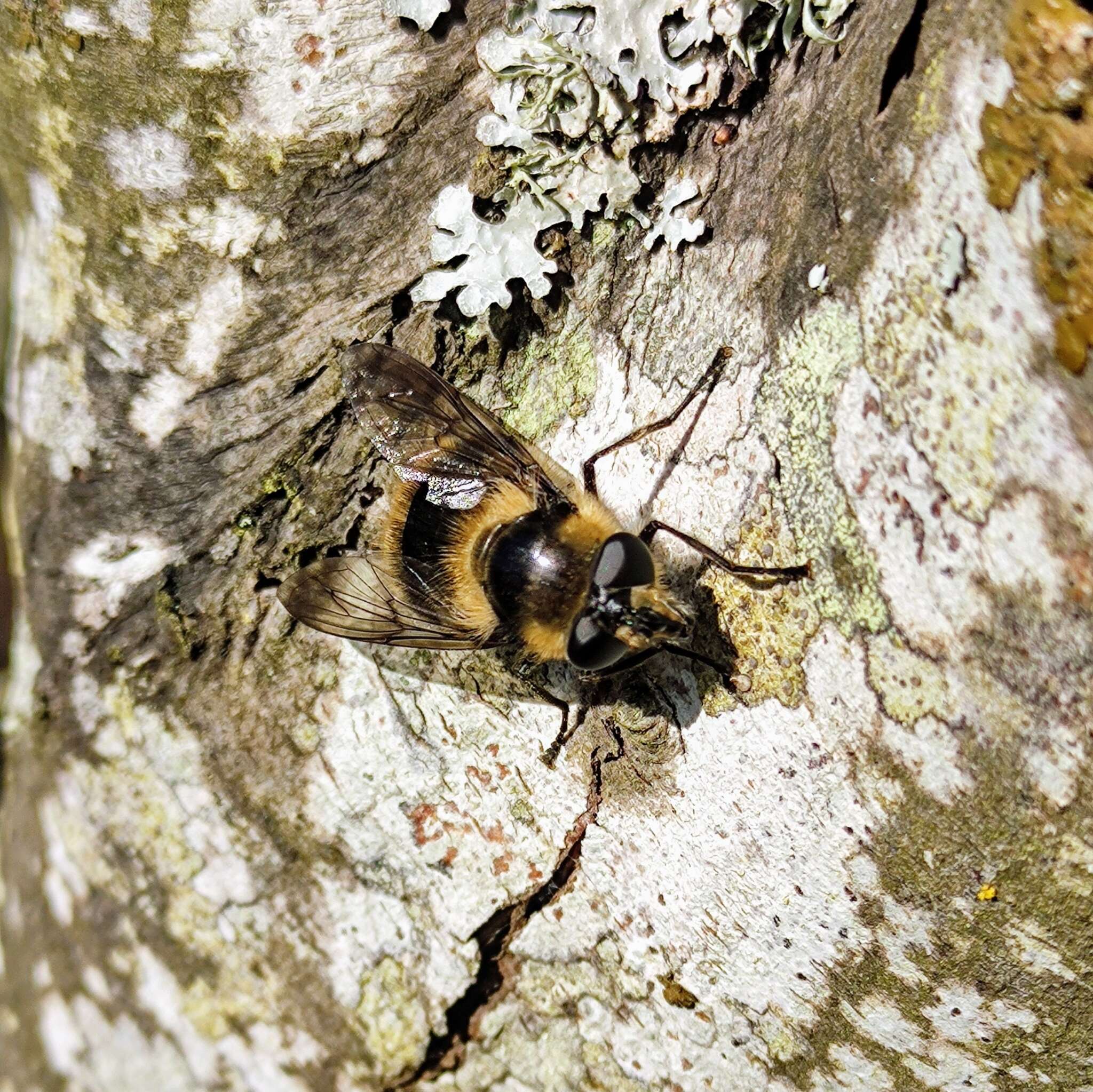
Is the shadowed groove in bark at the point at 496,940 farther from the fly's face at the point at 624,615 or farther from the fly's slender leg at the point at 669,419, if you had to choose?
the fly's slender leg at the point at 669,419

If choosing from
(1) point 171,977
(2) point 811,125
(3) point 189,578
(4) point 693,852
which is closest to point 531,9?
(2) point 811,125

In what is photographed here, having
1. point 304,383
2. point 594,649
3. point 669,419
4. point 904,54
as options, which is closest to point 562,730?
point 594,649

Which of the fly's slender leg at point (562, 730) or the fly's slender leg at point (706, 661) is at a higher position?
the fly's slender leg at point (706, 661)

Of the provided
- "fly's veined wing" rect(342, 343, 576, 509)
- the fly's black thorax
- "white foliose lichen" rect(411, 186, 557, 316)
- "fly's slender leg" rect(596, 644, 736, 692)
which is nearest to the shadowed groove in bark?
"fly's slender leg" rect(596, 644, 736, 692)

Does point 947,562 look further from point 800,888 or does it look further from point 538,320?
point 538,320

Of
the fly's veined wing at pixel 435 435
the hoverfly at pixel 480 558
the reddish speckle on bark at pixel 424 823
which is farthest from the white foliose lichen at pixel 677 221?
the reddish speckle on bark at pixel 424 823

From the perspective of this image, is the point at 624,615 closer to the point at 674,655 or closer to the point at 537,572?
the point at 674,655
